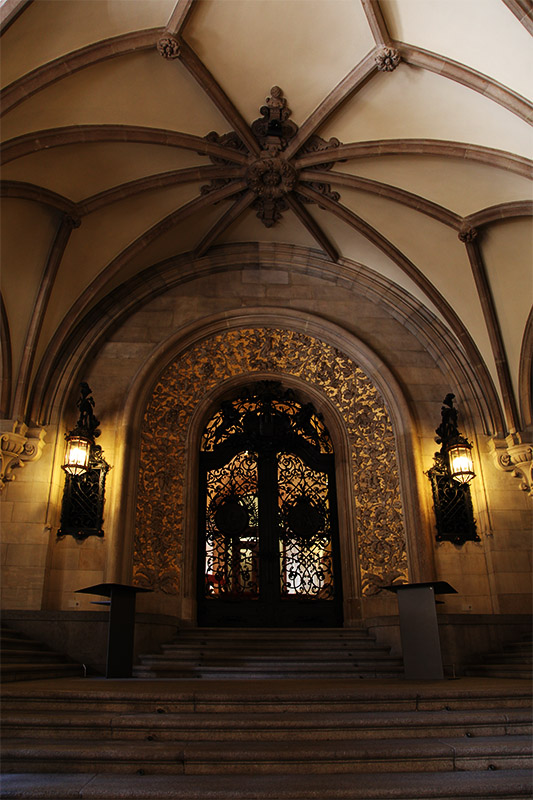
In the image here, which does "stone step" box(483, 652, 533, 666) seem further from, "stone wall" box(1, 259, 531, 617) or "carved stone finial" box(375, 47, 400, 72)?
"carved stone finial" box(375, 47, 400, 72)

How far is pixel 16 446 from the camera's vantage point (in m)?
7.55

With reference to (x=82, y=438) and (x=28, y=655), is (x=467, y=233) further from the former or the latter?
(x=28, y=655)

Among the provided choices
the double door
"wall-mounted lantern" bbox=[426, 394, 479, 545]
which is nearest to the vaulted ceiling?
"wall-mounted lantern" bbox=[426, 394, 479, 545]

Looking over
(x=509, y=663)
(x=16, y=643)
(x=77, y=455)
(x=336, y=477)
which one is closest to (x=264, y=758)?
(x=16, y=643)

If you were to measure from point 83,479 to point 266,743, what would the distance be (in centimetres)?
485

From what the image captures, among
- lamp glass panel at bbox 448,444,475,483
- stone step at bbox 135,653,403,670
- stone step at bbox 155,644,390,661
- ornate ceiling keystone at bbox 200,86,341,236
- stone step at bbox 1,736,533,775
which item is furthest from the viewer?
lamp glass panel at bbox 448,444,475,483

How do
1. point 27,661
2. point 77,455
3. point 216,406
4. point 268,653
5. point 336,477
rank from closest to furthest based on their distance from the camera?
point 27,661 < point 268,653 < point 77,455 < point 336,477 < point 216,406

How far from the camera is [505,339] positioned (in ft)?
27.9

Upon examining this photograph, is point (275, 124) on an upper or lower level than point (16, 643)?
upper

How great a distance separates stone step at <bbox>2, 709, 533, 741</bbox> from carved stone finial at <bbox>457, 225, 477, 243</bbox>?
587cm

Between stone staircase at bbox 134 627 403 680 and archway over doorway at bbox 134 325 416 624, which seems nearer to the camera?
stone staircase at bbox 134 627 403 680

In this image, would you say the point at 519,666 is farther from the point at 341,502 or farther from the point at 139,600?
the point at 139,600

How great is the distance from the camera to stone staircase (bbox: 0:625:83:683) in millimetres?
5617

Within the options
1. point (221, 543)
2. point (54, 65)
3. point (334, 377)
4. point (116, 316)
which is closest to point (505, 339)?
point (334, 377)
